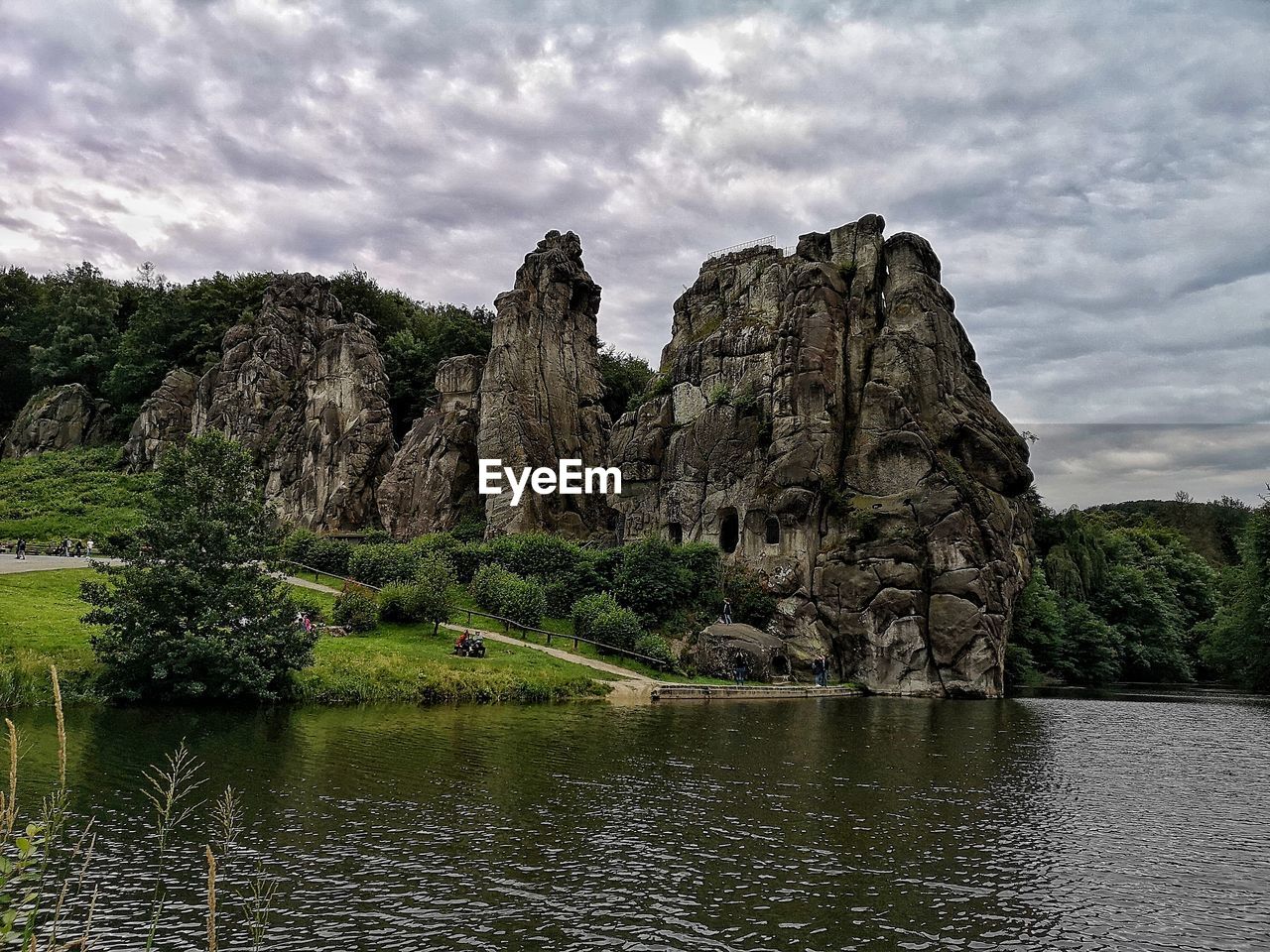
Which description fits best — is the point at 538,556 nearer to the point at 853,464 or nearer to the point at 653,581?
the point at 653,581

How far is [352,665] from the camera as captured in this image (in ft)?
126

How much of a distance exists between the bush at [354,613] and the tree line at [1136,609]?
45615 mm

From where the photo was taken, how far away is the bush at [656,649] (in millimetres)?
50031

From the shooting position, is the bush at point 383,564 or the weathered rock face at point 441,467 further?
the weathered rock face at point 441,467

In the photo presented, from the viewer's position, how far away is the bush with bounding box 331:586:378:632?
47.1 metres

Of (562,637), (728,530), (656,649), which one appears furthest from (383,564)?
(728,530)

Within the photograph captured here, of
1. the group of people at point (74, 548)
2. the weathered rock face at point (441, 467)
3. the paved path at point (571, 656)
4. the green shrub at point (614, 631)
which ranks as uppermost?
the weathered rock face at point (441, 467)

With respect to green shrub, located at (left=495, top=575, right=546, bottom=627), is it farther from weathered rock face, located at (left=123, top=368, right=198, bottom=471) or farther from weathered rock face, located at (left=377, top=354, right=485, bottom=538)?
weathered rock face, located at (left=123, top=368, right=198, bottom=471)

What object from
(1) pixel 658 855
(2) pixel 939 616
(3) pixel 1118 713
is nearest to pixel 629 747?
(1) pixel 658 855

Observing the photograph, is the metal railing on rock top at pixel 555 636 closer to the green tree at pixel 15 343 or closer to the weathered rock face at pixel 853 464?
the weathered rock face at pixel 853 464

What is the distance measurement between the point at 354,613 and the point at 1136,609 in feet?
221

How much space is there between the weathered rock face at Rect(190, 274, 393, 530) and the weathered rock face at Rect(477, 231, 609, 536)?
42.5ft

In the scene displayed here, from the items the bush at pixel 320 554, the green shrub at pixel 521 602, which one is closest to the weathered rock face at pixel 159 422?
the bush at pixel 320 554

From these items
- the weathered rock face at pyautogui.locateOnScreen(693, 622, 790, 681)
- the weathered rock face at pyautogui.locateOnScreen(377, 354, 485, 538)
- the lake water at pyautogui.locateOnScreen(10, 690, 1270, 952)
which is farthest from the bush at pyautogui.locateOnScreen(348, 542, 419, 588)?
the lake water at pyautogui.locateOnScreen(10, 690, 1270, 952)
